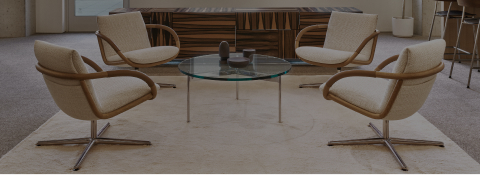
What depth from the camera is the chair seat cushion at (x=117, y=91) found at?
106 inches

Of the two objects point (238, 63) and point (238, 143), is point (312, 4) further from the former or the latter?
point (238, 143)

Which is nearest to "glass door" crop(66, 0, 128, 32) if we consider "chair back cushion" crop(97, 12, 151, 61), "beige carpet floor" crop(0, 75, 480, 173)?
"chair back cushion" crop(97, 12, 151, 61)

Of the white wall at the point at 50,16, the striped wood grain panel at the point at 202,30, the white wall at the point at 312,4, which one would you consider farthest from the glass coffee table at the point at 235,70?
the white wall at the point at 50,16

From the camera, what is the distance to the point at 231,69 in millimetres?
3562

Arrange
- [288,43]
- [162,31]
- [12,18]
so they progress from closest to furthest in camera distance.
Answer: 1. [162,31]
2. [288,43]
3. [12,18]

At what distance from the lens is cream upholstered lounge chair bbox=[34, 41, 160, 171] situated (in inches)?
97.6

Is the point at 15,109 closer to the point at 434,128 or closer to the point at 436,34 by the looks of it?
the point at 434,128

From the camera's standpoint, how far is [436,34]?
8.18 meters

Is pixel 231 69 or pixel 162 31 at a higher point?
pixel 162 31

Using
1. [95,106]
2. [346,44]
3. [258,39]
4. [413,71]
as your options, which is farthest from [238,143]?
[258,39]

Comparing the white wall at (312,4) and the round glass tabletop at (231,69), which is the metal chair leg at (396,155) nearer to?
the round glass tabletop at (231,69)

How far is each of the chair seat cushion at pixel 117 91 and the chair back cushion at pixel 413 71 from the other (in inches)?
60.6

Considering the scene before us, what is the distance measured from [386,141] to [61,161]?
81.5 inches

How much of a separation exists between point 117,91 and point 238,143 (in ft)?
2.87
